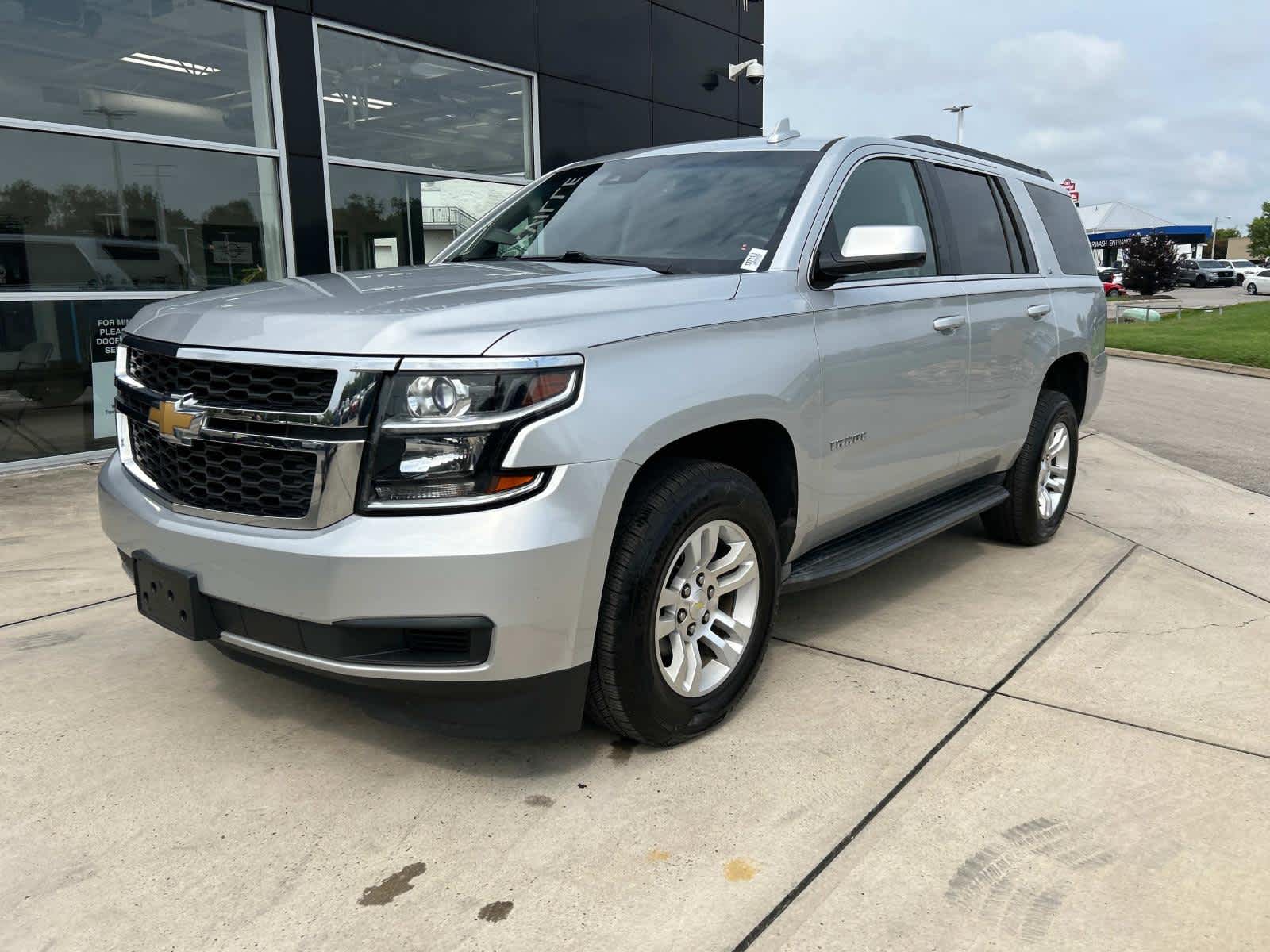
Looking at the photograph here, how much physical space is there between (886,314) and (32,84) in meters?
6.75

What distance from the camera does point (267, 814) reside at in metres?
2.63

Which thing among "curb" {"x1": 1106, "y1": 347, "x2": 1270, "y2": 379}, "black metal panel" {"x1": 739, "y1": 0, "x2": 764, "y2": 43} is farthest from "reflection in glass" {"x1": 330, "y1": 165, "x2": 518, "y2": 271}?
"curb" {"x1": 1106, "y1": 347, "x2": 1270, "y2": 379}

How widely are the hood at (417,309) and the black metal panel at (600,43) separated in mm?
8662

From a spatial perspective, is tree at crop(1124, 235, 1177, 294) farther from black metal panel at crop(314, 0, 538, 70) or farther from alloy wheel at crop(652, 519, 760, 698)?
alloy wheel at crop(652, 519, 760, 698)

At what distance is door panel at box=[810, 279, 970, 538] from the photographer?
3.38 metres

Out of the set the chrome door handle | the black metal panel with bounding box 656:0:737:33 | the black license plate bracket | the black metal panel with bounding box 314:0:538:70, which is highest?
the black metal panel with bounding box 656:0:737:33

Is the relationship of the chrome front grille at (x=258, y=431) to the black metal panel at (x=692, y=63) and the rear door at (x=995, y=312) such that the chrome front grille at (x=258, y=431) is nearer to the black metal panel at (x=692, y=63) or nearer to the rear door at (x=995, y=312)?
the rear door at (x=995, y=312)

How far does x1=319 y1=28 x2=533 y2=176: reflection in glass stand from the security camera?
3.93 m

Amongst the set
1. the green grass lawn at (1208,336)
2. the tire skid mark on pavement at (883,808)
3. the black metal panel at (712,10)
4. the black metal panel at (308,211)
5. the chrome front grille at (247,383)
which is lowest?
the tire skid mark on pavement at (883,808)

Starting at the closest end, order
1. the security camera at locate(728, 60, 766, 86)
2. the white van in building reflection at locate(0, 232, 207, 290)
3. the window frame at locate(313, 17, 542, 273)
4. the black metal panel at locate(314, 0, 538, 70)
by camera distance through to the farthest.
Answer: the white van in building reflection at locate(0, 232, 207, 290)
the window frame at locate(313, 17, 542, 273)
the black metal panel at locate(314, 0, 538, 70)
the security camera at locate(728, 60, 766, 86)

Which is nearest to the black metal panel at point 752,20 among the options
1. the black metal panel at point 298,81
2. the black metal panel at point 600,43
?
the black metal panel at point 600,43

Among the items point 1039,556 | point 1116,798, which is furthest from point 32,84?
point 1116,798

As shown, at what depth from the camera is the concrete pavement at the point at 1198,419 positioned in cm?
795

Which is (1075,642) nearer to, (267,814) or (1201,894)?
(1201,894)
